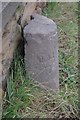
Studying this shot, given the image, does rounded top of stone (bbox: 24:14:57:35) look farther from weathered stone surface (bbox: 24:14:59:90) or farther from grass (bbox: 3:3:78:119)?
Result: grass (bbox: 3:3:78:119)

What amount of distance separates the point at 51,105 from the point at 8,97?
1.45 feet

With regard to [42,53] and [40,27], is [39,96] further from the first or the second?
[40,27]

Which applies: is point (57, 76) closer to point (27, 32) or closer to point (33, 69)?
point (33, 69)

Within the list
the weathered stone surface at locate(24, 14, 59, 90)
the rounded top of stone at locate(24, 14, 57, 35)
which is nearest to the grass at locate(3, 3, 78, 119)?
the weathered stone surface at locate(24, 14, 59, 90)

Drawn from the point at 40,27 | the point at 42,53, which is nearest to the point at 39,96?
the point at 42,53

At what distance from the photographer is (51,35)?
11.3ft

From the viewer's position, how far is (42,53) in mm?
3441

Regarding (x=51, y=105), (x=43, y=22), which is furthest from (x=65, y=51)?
(x=51, y=105)

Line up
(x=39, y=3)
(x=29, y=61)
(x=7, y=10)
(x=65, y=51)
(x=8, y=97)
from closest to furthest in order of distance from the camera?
(x=7, y=10) < (x=8, y=97) < (x=29, y=61) < (x=65, y=51) < (x=39, y=3)

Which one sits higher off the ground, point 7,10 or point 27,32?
point 7,10

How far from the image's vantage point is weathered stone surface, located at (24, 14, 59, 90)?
3.41 metres

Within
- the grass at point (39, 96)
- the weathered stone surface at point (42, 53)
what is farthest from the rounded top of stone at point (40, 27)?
the grass at point (39, 96)

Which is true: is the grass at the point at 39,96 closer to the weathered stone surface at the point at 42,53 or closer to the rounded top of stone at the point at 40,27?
the weathered stone surface at the point at 42,53

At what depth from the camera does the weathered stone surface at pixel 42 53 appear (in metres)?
3.41
